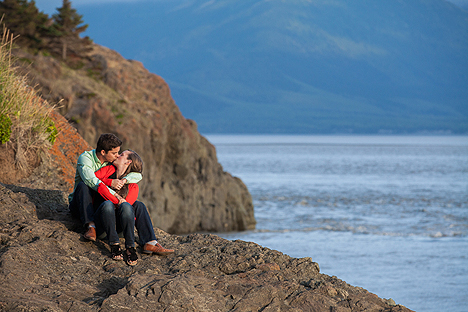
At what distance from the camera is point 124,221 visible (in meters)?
5.20

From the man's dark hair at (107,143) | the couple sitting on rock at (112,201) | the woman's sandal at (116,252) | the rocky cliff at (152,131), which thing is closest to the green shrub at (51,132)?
the couple sitting on rock at (112,201)

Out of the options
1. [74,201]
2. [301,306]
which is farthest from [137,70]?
[301,306]

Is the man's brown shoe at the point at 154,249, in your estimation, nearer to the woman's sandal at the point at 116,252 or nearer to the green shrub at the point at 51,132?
the woman's sandal at the point at 116,252

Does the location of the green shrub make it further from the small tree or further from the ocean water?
the small tree

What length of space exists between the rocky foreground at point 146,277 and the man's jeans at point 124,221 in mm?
224

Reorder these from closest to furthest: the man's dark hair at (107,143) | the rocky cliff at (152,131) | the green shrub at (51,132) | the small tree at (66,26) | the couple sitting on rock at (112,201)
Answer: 1. the couple sitting on rock at (112,201)
2. the man's dark hair at (107,143)
3. the green shrub at (51,132)
4. the rocky cliff at (152,131)
5. the small tree at (66,26)

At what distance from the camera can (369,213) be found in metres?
22.0

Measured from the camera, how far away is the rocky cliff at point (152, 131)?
15.1m

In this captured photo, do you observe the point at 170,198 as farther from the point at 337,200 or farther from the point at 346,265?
the point at 337,200

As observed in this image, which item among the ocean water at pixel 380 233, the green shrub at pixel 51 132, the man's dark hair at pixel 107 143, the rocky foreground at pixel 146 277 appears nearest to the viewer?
the rocky foreground at pixel 146 277

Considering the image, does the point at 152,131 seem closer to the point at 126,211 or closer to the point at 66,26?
the point at 66,26

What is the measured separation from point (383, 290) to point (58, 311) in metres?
8.49

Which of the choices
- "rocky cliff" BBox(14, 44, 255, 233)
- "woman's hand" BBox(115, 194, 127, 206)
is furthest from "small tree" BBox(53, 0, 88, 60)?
"woman's hand" BBox(115, 194, 127, 206)

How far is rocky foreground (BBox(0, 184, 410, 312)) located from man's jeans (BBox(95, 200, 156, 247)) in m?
0.22
